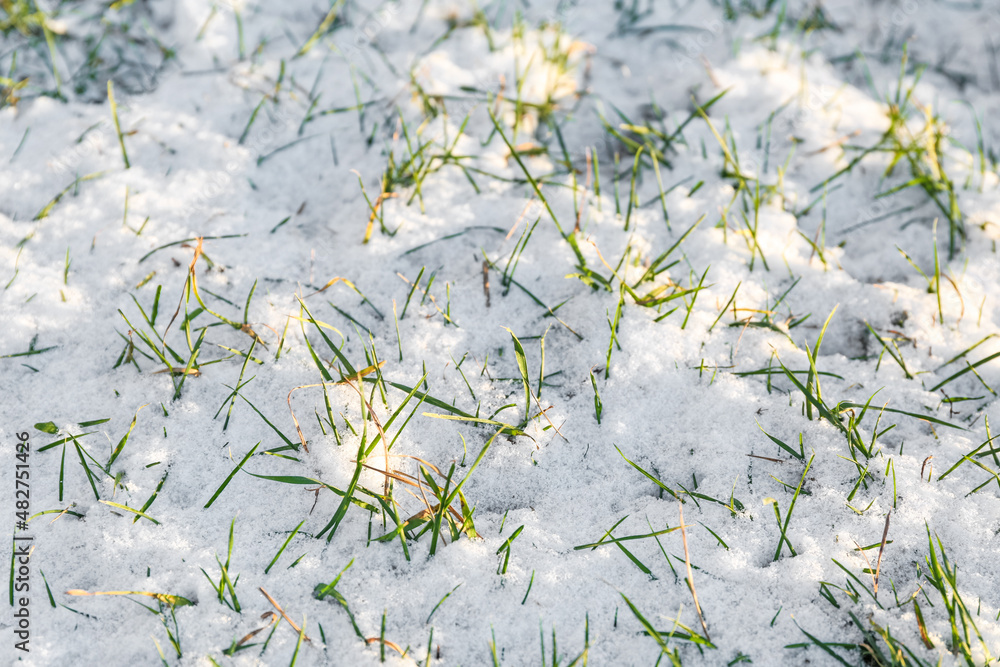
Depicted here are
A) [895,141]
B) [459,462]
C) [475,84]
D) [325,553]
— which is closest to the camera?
[325,553]

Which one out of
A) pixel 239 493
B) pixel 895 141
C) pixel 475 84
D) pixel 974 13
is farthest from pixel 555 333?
pixel 974 13

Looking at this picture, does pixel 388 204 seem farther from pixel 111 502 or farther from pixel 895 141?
pixel 895 141

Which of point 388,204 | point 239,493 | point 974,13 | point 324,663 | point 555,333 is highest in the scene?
point 974,13

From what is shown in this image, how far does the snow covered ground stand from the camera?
4.18 feet

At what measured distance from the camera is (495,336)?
1701 mm

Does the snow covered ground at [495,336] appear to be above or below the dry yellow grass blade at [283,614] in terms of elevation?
above

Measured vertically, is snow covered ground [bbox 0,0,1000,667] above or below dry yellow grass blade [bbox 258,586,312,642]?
above

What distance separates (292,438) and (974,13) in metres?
3.17

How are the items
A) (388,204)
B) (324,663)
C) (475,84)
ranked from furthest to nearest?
(475,84)
(388,204)
(324,663)

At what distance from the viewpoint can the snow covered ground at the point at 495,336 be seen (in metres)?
1.27

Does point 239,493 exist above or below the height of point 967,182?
below

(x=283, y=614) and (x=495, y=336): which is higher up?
(x=495, y=336)

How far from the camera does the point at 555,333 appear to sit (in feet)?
5.65

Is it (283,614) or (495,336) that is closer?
(283,614)
